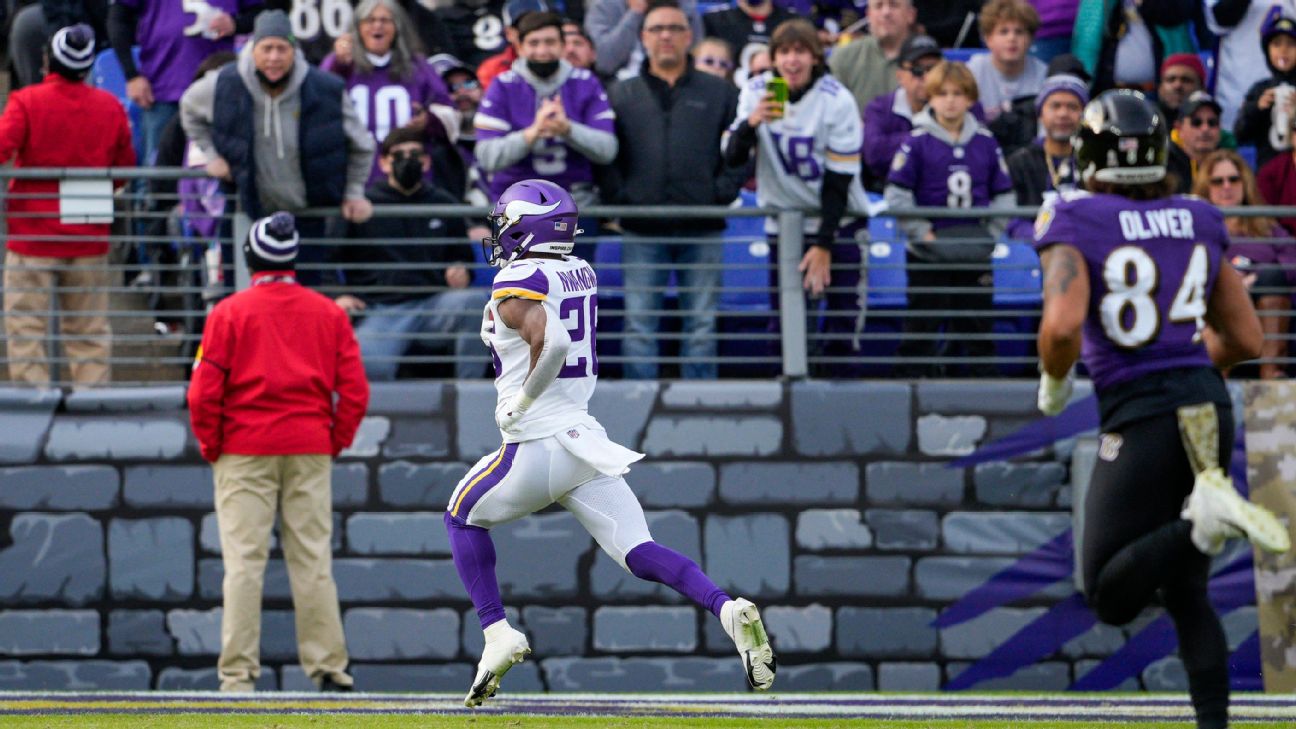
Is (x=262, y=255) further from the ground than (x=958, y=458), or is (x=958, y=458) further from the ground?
(x=262, y=255)

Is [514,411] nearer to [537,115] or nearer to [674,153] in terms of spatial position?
[537,115]

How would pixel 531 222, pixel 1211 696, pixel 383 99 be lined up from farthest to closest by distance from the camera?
pixel 383 99
pixel 531 222
pixel 1211 696

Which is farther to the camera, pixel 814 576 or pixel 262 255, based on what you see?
pixel 814 576

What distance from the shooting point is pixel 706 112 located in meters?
9.62

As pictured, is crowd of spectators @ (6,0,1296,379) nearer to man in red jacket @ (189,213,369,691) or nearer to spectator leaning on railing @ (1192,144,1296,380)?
spectator leaning on railing @ (1192,144,1296,380)

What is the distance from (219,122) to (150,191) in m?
1.23

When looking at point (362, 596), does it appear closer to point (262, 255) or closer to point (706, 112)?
point (262, 255)

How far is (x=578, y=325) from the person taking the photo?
634 centimetres

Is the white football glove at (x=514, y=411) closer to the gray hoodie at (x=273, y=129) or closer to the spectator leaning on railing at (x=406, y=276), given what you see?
the spectator leaning on railing at (x=406, y=276)

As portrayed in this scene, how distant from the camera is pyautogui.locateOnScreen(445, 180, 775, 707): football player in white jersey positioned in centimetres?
620

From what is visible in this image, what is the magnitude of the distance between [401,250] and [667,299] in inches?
58.1

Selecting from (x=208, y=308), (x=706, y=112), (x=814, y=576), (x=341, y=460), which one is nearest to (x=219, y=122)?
(x=208, y=308)

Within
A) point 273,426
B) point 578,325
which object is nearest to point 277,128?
point 273,426

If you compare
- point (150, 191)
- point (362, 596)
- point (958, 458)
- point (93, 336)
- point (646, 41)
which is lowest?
point (362, 596)
